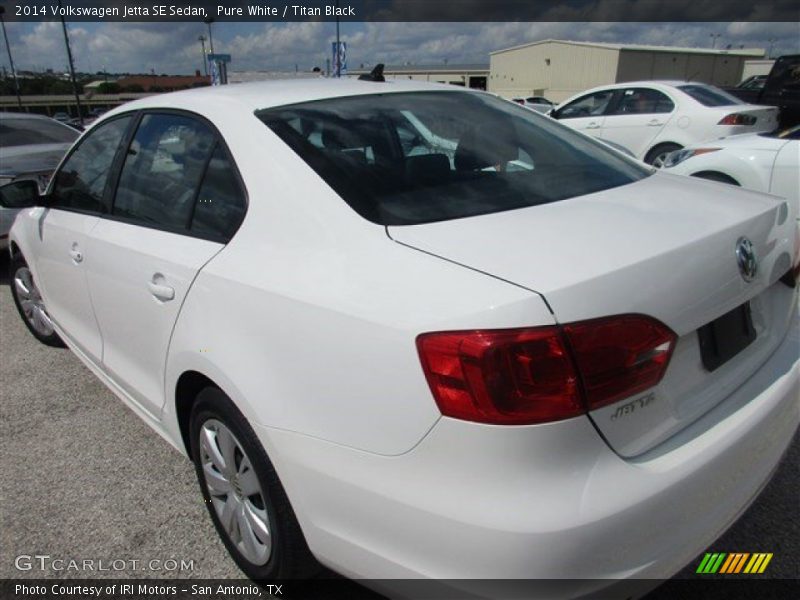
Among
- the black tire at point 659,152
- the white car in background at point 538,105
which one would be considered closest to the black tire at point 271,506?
the black tire at point 659,152

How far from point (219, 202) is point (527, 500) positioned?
140 centimetres

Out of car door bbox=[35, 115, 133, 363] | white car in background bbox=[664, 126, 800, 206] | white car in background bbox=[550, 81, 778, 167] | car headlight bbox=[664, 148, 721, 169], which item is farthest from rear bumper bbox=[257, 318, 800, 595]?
white car in background bbox=[550, 81, 778, 167]

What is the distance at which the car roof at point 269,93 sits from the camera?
224 cm

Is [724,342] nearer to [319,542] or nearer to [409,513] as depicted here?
[409,513]

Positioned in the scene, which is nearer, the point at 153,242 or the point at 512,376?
the point at 512,376

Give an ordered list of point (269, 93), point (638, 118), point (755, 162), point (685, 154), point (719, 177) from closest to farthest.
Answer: point (269, 93)
point (755, 162)
point (719, 177)
point (685, 154)
point (638, 118)

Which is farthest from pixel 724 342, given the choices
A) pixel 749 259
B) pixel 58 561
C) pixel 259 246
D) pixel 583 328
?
pixel 58 561

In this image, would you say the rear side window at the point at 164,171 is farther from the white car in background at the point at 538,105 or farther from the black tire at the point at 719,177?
the white car in background at the point at 538,105

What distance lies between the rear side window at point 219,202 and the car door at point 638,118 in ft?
28.2

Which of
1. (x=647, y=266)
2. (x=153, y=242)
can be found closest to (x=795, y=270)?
(x=647, y=266)

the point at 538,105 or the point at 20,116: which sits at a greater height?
the point at 20,116

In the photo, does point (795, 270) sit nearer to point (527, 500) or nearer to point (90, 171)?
point (527, 500)

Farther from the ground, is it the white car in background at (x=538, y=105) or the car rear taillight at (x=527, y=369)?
the car rear taillight at (x=527, y=369)

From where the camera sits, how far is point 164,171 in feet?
8.09
